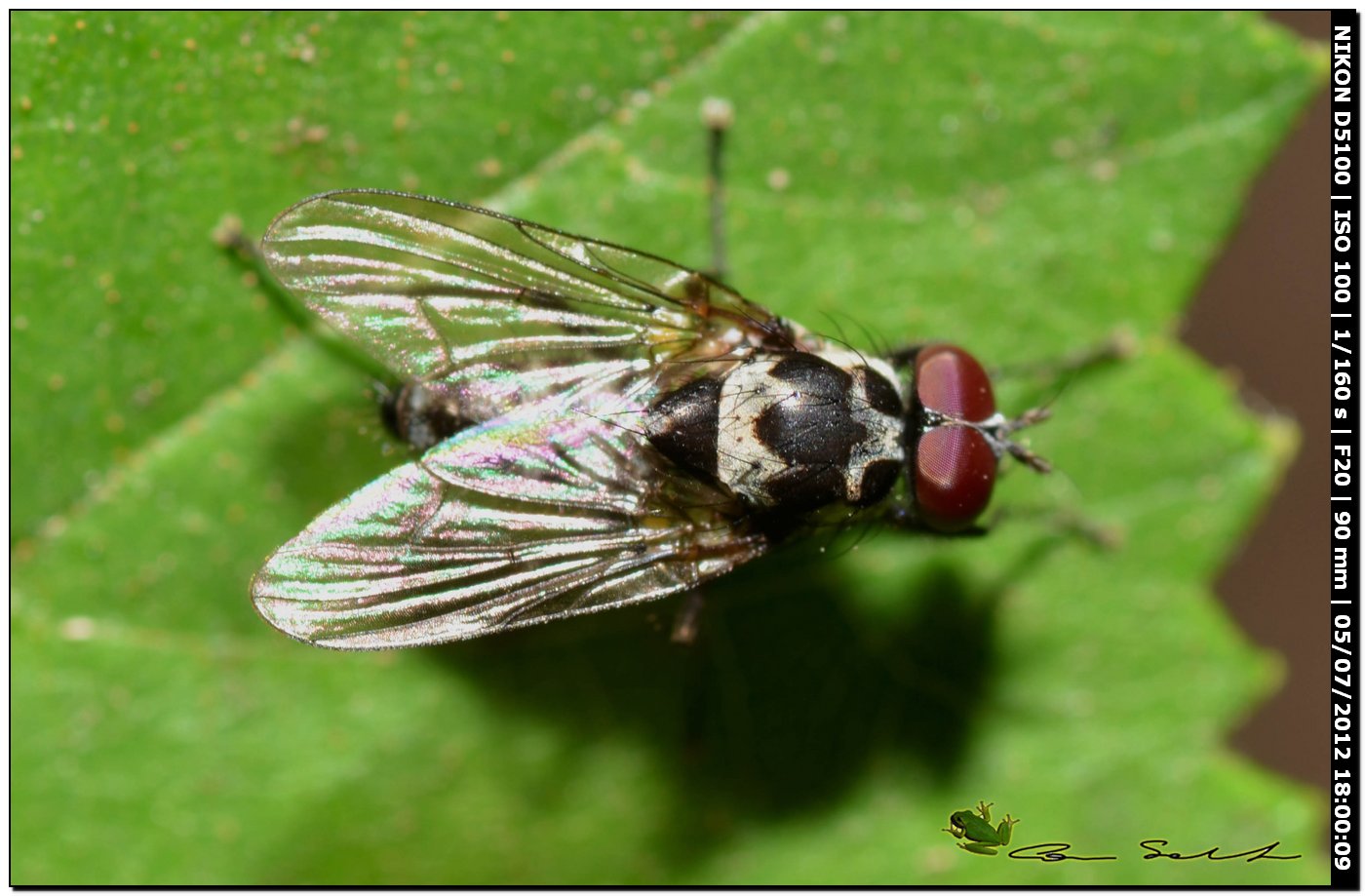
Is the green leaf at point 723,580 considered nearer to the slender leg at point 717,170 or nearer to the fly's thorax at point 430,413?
the slender leg at point 717,170

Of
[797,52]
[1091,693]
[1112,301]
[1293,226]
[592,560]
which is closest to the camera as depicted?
[592,560]

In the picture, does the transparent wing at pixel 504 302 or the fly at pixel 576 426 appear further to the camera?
the transparent wing at pixel 504 302

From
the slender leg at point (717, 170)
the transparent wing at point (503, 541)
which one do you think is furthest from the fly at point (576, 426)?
the slender leg at point (717, 170)

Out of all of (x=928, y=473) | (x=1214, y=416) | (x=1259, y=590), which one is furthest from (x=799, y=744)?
(x=1259, y=590)

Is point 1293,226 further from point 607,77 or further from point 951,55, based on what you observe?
point 607,77

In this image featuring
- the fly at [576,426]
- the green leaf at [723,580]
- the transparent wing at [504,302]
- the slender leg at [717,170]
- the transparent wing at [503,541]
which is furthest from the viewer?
the slender leg at [717,170]
